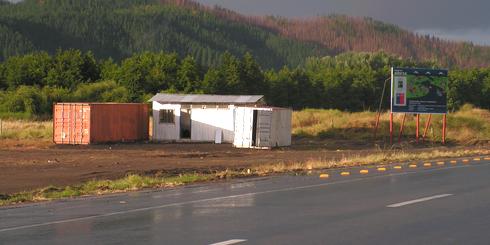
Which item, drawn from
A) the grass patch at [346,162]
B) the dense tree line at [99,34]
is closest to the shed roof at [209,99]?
the grass patch at [346,162]

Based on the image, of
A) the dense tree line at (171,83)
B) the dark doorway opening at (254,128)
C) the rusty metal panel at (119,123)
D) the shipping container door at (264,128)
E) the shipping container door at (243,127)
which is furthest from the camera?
the dense tree line at (171,83)

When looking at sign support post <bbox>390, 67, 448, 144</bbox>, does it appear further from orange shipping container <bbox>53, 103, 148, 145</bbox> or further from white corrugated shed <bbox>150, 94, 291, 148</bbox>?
orange shipping container <bbox>53, 103, 148, 145</bbox>

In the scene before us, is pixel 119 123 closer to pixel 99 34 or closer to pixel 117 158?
pixel 117 158

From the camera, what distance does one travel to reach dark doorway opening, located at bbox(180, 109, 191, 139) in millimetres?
50031

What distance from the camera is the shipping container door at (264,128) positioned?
4372 cm

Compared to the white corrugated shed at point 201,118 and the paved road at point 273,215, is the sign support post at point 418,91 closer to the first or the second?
the white corrugated shed at point 201,118

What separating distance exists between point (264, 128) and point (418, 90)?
29.8ft

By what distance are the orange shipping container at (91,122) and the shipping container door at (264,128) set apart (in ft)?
30.3

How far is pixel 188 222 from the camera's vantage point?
12.6 meters

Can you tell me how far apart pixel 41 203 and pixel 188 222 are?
18.5 feet

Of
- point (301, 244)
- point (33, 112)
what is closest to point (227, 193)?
point (301, 244)

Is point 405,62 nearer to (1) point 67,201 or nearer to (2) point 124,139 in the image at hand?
(2) point 124,139

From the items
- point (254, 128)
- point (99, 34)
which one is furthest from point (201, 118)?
→ point (99, 34)

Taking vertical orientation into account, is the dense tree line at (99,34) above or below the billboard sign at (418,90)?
above
